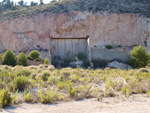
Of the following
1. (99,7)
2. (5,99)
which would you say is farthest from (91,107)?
(99,7)

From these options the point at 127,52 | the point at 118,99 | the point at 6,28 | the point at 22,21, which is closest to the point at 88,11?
the point at 127,52

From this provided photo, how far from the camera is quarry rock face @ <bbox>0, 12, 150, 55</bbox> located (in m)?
37.9

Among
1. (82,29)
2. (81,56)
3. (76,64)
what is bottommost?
(76,64)

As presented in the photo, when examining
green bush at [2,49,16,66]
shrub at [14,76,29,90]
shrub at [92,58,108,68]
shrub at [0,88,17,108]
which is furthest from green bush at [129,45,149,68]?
shrub at [0,88,17,108]

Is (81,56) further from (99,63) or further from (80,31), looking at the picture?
(80,31)

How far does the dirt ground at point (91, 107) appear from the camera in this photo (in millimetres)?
5171

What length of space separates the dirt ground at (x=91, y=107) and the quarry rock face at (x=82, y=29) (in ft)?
103

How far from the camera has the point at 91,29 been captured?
3819cm

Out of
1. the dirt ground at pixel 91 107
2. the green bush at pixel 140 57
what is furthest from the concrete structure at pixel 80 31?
the dirt ground at pixel 91 107

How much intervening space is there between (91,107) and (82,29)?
3352cm

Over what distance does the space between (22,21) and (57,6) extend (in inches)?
366

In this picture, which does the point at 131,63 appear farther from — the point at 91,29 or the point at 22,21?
the point at 22,21

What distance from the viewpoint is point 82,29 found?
38.2 metres

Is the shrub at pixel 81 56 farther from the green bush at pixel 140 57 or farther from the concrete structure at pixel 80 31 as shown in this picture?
the green bush at pixel 140 57
